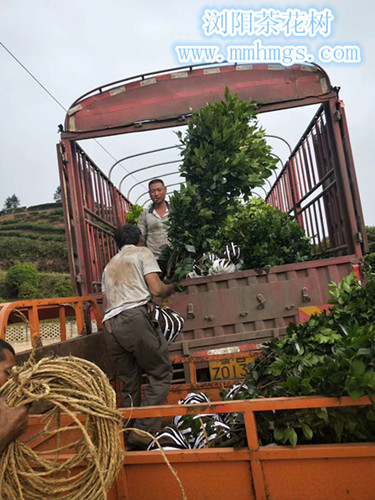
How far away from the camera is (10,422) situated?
4.94ft

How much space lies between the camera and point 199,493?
6.67 ft

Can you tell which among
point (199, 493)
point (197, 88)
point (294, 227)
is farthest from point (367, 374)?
point (197, 88)

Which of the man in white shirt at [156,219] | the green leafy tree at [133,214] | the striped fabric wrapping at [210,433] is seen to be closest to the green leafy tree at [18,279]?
the green leafy tree at [133,214]

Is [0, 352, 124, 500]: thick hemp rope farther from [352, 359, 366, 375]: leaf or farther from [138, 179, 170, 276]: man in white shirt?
[138, 179, 170, 276]: man in white shirt

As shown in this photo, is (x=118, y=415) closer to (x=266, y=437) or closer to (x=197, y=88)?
(x=266, y=437)

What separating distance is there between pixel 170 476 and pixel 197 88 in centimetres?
471

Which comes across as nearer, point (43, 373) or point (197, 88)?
point (43, 373)

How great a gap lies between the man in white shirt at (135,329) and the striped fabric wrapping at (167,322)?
124 millimetres

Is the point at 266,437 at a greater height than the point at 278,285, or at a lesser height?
lesser

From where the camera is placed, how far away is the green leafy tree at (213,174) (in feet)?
14.1

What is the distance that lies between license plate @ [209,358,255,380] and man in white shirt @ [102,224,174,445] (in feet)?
2.12

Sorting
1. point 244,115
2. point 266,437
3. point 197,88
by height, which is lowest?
point 266,437

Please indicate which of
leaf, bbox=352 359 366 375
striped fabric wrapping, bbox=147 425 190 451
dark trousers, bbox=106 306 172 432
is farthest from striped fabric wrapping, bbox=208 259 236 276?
leaf, bbox=352 359 366 375

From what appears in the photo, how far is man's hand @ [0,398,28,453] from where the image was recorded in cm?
150
